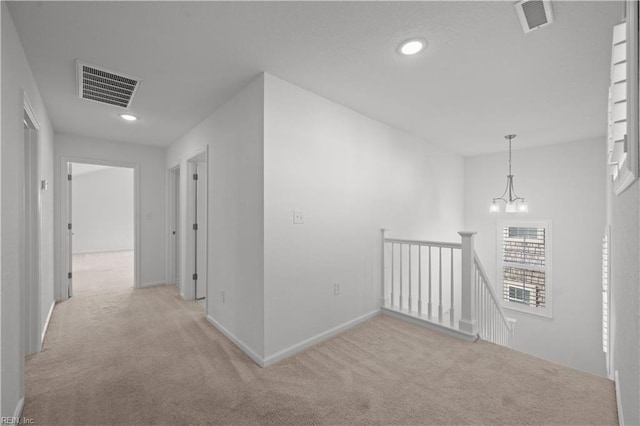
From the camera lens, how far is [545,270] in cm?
476

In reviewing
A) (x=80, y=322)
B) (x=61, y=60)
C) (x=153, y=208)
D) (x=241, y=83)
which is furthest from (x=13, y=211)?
(x=153, y=208)

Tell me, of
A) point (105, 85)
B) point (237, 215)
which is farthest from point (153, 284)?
point (105, 85)

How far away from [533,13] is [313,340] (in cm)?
295

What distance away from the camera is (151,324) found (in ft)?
10.3

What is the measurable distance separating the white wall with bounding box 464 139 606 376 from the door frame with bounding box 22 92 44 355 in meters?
6.66

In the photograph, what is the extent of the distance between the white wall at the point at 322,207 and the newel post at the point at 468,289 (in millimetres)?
998

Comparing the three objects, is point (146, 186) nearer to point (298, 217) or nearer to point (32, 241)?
point (32, 241)

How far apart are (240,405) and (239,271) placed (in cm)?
112

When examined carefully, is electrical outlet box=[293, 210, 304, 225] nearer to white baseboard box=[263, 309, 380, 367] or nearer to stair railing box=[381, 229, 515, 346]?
white baseboard box=[263, 309, 380, 367]

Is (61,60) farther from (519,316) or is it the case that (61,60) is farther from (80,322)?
(519,316)

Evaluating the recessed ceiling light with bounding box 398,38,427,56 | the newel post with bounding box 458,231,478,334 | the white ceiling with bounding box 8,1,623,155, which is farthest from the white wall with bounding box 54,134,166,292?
the newel post with bounding box 458,231,478,334

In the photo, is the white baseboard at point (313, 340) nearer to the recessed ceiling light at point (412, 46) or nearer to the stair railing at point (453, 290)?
the stair railing at point (453, 290)

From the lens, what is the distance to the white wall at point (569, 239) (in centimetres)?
424

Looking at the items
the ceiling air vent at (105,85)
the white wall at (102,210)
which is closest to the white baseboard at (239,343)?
the ceiling air vent at (105,85)
